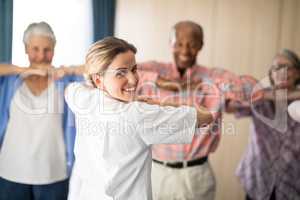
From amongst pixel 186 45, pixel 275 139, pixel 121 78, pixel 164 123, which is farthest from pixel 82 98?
pixel 275 139

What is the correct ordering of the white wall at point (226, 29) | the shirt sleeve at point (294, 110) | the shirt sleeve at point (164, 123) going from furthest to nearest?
the white wall at point (226, 29) → the shirt sleeve at point (294, 110) → the shirt sleeve at point (164, 123)

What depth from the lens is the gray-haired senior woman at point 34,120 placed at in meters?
1.06

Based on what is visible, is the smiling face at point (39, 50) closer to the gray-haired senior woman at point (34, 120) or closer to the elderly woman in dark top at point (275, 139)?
the gray-haired senior woman at point (34, 120)

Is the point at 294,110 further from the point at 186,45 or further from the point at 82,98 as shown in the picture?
the point at 82,98

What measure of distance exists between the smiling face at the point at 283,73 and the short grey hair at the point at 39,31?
0.71 m

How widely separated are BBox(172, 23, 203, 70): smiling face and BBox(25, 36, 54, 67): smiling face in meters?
0.39

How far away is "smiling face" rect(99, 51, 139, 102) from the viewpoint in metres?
0.84

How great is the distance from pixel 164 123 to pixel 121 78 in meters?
0.15

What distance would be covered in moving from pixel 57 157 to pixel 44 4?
18.4 inches

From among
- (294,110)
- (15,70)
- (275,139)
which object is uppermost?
(15,70)

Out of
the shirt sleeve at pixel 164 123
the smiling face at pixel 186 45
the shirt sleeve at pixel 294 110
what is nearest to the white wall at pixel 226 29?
the smiling face at pixel 186 45

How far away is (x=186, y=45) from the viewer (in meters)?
1.14

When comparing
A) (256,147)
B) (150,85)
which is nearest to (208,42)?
(150,85)

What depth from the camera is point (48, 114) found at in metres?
1.07
